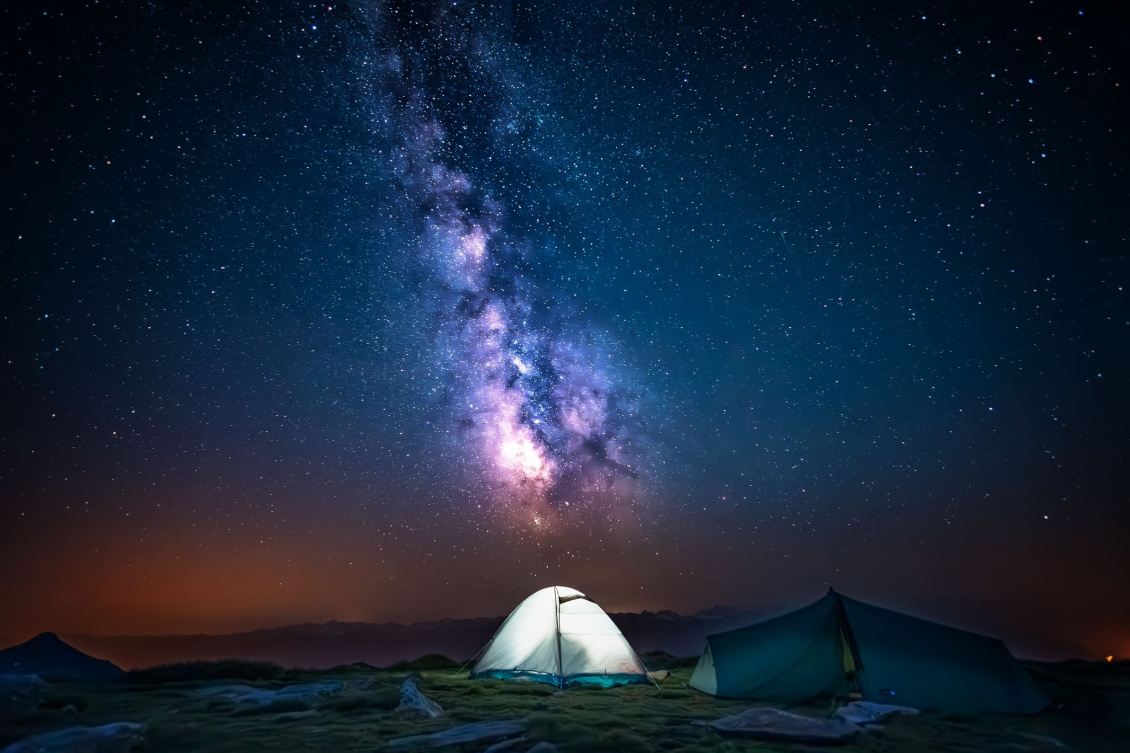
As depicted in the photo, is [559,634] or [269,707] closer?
[269,707]

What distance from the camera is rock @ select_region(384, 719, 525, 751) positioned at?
5832 mm

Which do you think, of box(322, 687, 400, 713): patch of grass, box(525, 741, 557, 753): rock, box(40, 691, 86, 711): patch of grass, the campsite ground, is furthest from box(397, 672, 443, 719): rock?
box(40, 691, 86, 711): patch of grass

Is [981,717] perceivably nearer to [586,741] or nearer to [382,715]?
[586,741]

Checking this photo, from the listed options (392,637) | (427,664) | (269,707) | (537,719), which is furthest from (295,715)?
(392,637)

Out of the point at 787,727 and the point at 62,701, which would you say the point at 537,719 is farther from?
the point at 62,701

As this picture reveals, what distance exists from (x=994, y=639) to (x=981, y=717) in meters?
1.85

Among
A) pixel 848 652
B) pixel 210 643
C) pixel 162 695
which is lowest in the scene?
pixel 210 643

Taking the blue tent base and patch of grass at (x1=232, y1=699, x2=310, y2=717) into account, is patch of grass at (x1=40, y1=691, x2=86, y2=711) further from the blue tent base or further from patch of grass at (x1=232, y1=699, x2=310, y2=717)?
the blue tent base

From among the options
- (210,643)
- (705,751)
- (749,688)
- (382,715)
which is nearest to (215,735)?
(382,715)

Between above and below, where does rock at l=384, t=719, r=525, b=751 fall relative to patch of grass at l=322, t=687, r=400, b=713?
above

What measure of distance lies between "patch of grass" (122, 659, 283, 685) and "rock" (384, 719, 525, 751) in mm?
7463

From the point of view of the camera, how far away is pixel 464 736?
605cm

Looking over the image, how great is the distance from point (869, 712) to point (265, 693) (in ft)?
31.2

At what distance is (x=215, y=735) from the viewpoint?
6.26m
